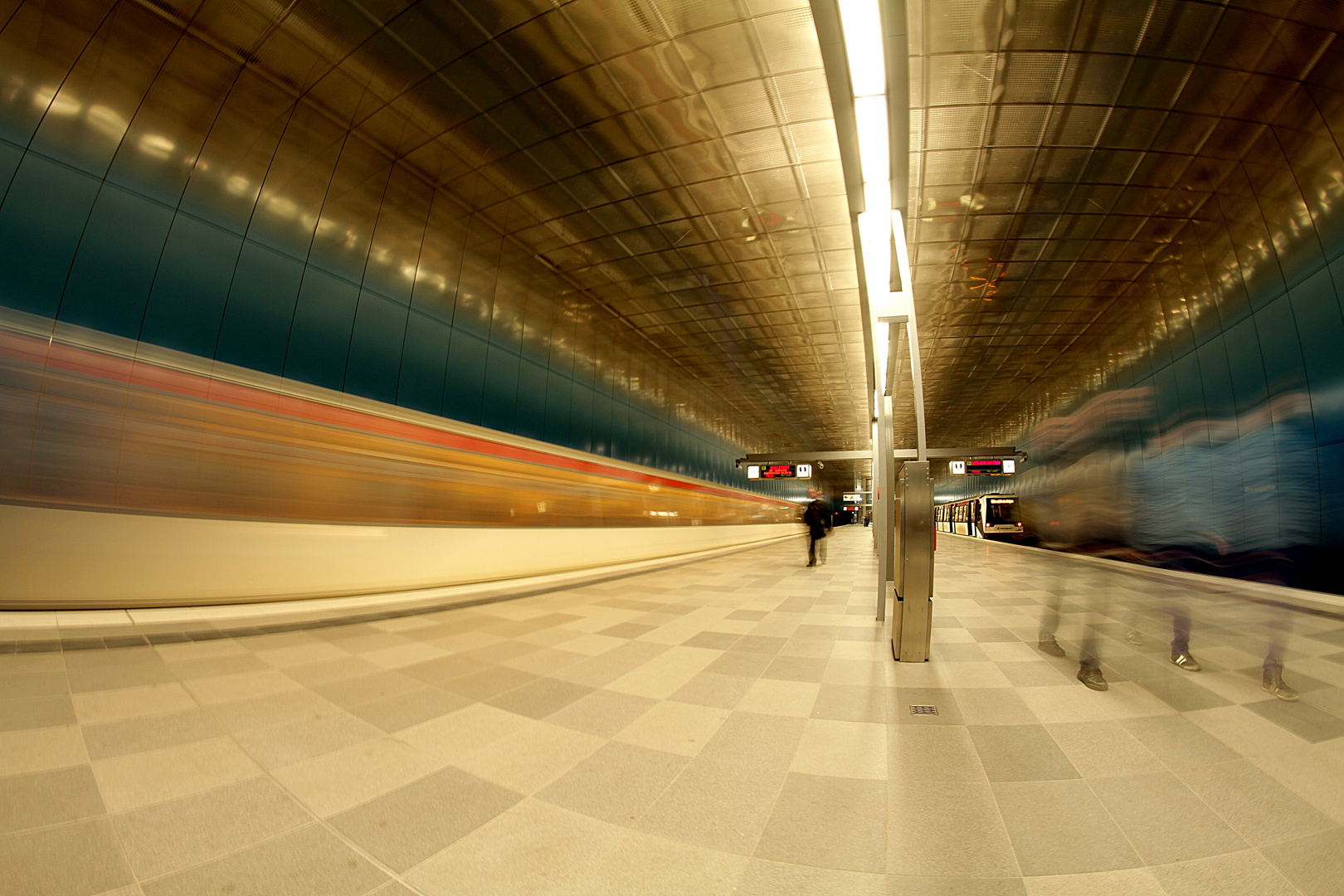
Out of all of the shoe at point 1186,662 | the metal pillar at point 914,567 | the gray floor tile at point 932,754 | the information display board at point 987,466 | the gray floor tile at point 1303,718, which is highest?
the information display board at point 987,466

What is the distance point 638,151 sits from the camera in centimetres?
720

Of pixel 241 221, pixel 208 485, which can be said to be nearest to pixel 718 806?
pixel 208 485

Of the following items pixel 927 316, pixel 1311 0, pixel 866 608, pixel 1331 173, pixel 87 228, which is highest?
pixel 1311 0

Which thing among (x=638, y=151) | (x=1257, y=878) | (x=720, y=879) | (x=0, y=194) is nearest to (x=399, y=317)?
(x=0, y=194)

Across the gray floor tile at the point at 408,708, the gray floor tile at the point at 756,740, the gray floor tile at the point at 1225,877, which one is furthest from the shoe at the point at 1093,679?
the gray floor tile at the point at 408,708

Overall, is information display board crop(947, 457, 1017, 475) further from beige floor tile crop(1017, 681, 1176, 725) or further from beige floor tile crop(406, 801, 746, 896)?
beige floor tile crop(406, 801, 746, 896)

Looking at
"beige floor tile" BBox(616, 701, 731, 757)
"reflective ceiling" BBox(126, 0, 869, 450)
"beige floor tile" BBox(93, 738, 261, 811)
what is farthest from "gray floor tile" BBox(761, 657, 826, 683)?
"reflective ceiling" BBox(126, 0, 869, 450)

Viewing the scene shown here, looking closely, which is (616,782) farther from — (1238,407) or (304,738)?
(1238,407)

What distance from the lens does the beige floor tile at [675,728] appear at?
239 centimetres

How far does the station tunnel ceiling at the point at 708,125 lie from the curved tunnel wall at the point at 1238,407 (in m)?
0.12

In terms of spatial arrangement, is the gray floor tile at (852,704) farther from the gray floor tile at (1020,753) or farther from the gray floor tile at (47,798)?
the gray floor tile at (47,798)

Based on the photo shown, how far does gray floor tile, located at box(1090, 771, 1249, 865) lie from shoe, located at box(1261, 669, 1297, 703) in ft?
5.62

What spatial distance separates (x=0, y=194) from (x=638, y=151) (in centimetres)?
745

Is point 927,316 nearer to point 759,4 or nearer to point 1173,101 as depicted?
point 1173,101
